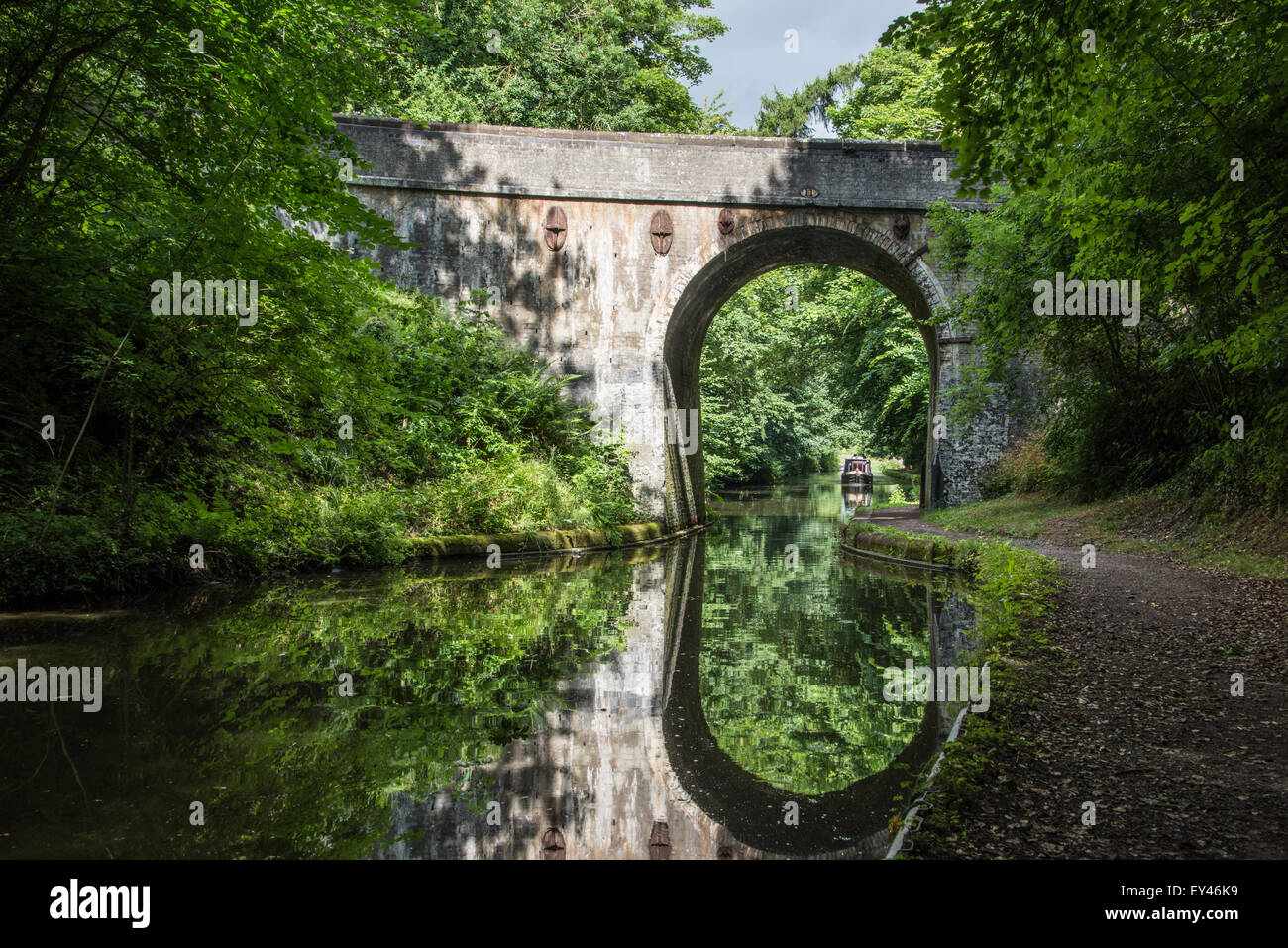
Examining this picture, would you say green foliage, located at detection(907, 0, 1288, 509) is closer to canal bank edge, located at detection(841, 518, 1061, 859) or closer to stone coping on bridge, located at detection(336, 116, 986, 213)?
canal bank edge, located at detection(841, 518, 1061, 859)

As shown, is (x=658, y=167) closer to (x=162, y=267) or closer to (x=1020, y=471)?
(x=1020, y=471)

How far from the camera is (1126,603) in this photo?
21.1ft

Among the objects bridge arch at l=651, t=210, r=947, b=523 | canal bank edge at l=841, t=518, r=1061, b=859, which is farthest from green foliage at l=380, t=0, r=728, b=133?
canal bank edge at l=841, t=518, r=1061, b=859

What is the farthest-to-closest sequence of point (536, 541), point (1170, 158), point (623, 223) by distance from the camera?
1. point (623, 223)
2. point (536, 541)
3. point (1170, 158)

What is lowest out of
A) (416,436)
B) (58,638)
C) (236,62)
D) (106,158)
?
(58,638)

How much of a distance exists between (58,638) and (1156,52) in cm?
814

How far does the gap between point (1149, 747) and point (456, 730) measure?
2.97 meters

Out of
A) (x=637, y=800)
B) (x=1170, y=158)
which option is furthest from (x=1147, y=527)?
(x=637, y=800)

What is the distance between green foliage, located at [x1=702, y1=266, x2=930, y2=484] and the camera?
23.5 m

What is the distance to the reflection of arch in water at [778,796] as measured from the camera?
121 inches

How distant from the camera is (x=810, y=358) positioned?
92.7 feet

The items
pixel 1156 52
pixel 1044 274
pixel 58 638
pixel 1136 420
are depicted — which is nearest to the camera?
pixel 1156 52

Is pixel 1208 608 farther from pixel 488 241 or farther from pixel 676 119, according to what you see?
pixel 676 119

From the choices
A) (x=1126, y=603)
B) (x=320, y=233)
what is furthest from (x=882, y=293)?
(x=1126, y=603)
